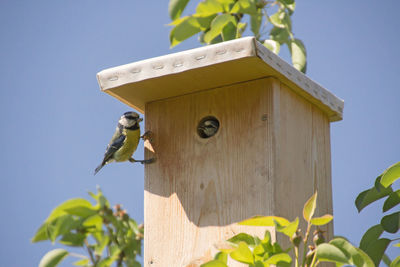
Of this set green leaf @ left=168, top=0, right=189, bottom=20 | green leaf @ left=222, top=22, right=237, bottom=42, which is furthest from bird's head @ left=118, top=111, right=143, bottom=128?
green leaf @ left=168, top=0, right=189, bottom=20

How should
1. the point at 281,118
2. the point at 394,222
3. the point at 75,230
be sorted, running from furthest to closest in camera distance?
the point at 281,118
the point at 394,222
the point at 75,230

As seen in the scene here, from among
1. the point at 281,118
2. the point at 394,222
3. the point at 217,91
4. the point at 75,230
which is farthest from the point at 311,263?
the point at 217,91

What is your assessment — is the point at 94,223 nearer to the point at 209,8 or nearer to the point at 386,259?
the point at 386,259

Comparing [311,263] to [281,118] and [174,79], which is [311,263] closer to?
[281,118]

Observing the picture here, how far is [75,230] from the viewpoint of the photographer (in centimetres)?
118

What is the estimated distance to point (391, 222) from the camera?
181 cm

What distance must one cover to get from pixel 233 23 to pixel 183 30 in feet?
0.84

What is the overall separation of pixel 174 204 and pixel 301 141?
569 mm

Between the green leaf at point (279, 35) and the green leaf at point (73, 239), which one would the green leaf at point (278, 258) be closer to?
the green leaf at point (73, 239)

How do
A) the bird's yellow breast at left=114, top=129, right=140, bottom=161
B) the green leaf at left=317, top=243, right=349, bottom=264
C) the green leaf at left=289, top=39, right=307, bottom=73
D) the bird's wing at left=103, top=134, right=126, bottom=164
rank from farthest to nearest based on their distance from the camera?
the bird's wing at left=103, top=134, right=126, bottom=164, the bird's yellow breast at left=114, top=129, right=140, bottom=161, the green leaf at left=289, top=39, right=307, bottom=73, the green leaf at left=317, top=243, right=349, bottom=264

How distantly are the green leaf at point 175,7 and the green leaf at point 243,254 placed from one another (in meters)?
1.00

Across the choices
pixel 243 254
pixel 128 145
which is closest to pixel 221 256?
pixel 243 254

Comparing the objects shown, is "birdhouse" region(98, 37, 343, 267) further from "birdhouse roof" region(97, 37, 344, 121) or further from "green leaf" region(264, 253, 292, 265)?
"green leaf" region(264, 253, 292, 265)

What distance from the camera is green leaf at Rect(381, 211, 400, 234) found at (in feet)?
5.92
